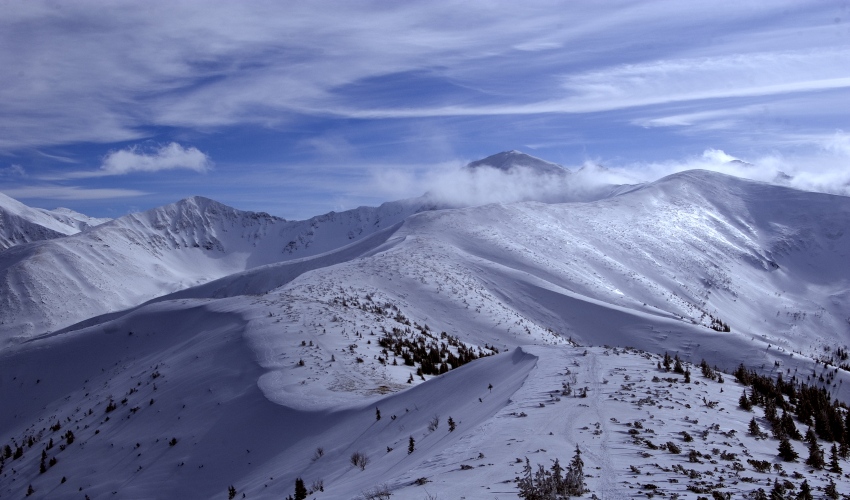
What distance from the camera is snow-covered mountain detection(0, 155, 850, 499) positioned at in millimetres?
7633

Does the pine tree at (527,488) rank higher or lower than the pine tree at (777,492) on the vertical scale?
higher

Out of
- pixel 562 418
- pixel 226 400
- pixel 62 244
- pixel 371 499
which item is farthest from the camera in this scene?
pixel 62 244

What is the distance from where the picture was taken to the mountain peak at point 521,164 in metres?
168

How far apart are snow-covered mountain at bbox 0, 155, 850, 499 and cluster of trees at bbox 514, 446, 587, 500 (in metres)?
0.29

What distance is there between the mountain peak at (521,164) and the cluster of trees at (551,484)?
16284cm

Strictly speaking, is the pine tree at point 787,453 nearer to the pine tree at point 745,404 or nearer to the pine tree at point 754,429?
the pine tree at point 754,429

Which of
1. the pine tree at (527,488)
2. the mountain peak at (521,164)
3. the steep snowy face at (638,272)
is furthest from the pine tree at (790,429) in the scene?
the mountain peak at (521,164)

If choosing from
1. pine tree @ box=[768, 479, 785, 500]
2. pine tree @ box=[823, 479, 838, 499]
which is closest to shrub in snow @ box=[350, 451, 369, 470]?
pine tree @ box=[768, 479, 785, 500]

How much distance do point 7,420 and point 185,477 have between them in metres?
14.0

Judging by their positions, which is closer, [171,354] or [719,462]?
[719,462]

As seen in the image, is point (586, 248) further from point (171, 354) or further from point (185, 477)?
point (185, 477)

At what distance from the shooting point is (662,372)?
1266 centimetres

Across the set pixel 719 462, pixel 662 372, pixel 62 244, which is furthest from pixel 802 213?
pixel 62 244

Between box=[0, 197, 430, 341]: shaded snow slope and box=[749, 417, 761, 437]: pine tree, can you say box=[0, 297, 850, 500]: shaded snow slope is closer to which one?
box=[749, 417, 761, 437]: pine tree
